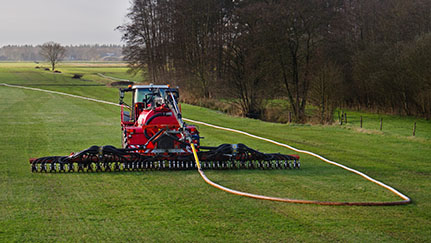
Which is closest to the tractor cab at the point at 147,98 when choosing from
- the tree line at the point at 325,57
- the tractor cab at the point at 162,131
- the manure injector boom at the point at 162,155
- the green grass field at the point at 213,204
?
the tractor cab at the point at 162,131

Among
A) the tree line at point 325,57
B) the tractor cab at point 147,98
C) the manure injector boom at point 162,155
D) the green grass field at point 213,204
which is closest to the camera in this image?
the green grass field at point 213,204

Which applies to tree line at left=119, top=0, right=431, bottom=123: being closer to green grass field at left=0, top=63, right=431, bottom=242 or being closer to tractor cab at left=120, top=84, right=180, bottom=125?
tractor cab at left=120, top=84, right=180, bottom=125

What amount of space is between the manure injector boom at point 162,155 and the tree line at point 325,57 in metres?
18.4

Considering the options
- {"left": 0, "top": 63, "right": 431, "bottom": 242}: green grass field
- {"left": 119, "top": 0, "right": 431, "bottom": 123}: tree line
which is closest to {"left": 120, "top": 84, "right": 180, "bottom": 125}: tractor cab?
{"left": 0, "top": 63, "right": 431, "bottom": 242}: green grass field

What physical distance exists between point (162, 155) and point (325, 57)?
27.0m

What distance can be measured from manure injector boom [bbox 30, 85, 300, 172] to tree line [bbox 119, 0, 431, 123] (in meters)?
18.4

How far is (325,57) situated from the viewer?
122 feet

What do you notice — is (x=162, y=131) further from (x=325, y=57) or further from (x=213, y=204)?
(x=325, y=57)

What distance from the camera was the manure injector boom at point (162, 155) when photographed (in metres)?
11.7

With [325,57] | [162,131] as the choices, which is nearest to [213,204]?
[162,131]

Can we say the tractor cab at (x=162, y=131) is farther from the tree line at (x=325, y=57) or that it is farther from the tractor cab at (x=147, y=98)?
the tree line at (x=325, y=57)

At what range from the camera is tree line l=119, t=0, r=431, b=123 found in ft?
107

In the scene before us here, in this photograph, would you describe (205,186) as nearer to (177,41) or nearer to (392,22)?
(392,22)

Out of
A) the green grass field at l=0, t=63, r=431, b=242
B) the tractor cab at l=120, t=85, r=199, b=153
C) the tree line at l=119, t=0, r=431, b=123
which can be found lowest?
the green grass field at l=0, t=63, r=431, b=242
